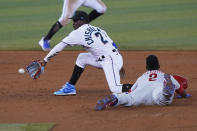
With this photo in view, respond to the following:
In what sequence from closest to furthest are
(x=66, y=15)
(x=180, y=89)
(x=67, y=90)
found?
(x=180, y=89) → (x=67, y=90) → (x=66, y=15)

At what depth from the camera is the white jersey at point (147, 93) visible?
788cm

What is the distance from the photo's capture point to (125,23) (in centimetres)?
1647

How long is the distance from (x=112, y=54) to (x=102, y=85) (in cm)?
133

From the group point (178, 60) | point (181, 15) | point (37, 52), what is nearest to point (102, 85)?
point (178, 60)

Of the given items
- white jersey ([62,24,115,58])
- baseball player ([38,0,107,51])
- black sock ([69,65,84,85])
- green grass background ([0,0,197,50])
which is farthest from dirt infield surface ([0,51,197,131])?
green grass background ([0,0,197,50])

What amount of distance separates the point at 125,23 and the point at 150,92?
8637 millimetres

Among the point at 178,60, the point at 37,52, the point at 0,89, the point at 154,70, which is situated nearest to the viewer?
the point at 154,70

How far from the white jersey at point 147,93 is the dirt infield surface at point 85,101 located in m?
0.10

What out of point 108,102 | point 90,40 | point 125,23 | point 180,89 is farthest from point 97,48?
point 125,23

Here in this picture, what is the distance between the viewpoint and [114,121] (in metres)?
7.31

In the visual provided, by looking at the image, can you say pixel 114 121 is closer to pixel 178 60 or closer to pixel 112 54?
pixel 112 54

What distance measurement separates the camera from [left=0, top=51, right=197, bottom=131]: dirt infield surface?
7215 millimetres

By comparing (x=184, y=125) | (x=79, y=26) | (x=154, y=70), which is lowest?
(x=184, y=125)

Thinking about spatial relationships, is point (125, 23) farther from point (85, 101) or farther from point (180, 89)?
point (180, 89)
